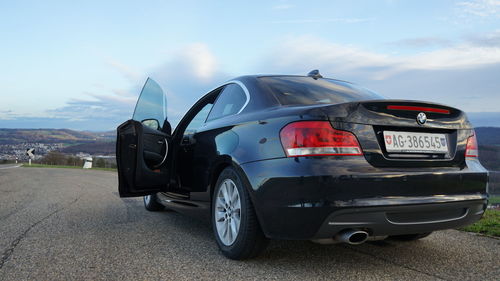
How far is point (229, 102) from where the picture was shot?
4.06m

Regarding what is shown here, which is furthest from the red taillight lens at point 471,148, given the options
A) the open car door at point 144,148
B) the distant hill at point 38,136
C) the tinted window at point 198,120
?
the distant hill at point 38,136

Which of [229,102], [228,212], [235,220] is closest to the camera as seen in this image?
[235,220]

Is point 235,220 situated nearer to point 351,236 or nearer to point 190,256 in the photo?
point 190,256

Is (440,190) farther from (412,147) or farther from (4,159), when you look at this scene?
(4,159)

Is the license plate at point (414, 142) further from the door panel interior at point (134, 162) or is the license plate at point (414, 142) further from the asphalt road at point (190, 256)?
the door panel interior at point (134, 162)

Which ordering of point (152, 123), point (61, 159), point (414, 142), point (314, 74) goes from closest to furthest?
point (414, 142), point (314, 74), point (152, 123), point (61, 159)

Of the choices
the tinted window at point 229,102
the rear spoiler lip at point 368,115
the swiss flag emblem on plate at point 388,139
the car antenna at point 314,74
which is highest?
the car antenna at point 314,74

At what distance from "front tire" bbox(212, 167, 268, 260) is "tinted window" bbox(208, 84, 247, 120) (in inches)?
25.9

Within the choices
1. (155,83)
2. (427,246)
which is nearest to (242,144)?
(427,246)

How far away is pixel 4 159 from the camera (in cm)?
4078

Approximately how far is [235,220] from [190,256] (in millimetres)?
520

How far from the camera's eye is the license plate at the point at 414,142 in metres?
2.80

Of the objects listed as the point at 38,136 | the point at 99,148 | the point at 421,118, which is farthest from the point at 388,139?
the point at 38,136

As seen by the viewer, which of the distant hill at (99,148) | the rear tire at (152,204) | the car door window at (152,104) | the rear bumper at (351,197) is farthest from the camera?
the rear tire at (152,204)
